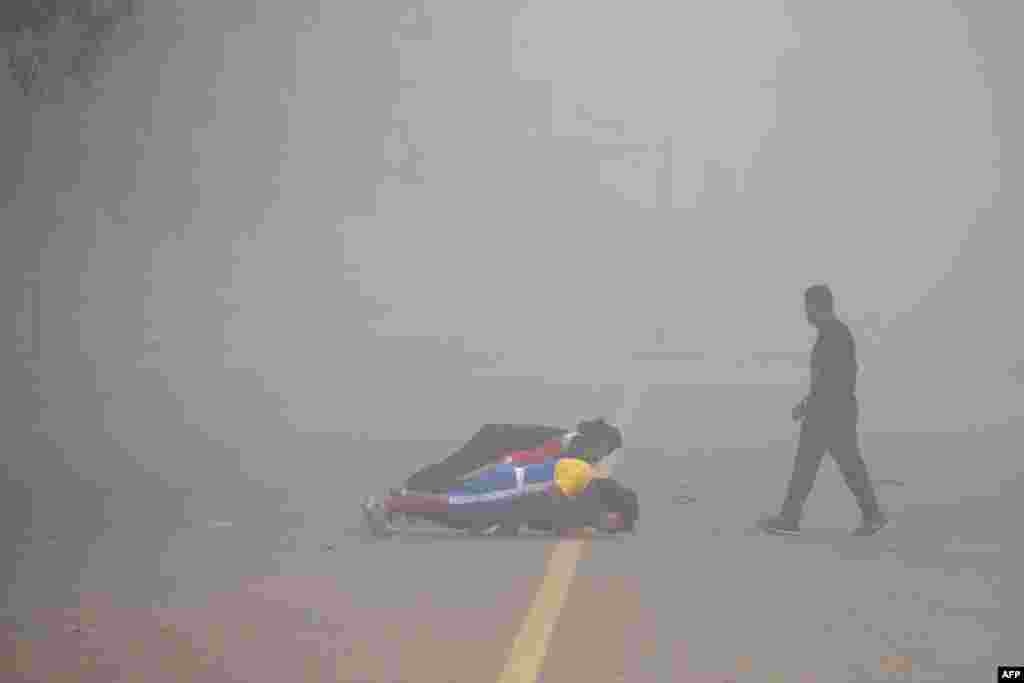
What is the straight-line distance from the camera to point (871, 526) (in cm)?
1530

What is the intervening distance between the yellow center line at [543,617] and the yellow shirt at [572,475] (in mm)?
293

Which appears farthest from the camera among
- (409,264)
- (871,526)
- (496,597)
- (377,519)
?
(409,264)

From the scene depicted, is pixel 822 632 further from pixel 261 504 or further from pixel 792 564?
pixel 261 504

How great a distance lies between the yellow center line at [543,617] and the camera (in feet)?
34.4

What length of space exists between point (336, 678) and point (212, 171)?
84.2 metres

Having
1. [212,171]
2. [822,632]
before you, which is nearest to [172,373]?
[822,632]

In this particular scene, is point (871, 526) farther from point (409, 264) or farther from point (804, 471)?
point (409, 264)

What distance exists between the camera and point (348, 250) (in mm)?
97938

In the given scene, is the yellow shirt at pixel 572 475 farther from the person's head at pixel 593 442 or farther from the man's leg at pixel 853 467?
the man's leg at pixel 853 467

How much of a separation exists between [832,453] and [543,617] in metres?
4.02

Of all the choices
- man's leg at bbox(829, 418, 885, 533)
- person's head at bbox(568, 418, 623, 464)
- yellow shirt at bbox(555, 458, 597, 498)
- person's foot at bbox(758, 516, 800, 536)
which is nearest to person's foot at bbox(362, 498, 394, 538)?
yellow shirt at bbox(555, 458, 597, 498)

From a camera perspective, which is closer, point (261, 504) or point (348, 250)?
point (261, 504)

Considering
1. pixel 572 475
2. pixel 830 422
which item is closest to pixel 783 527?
pixel 830 422

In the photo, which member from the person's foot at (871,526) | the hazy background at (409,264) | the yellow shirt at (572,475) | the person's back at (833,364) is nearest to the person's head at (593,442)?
the yellow shirt at (572,475)
